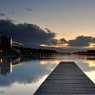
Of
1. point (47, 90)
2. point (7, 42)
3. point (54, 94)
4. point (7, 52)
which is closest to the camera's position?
point (54, 94)

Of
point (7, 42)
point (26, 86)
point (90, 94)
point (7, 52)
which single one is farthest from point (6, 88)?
point (7, 42)

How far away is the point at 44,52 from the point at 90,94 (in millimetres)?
131925

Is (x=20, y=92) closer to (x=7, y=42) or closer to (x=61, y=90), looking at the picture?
(x=61, y=90)

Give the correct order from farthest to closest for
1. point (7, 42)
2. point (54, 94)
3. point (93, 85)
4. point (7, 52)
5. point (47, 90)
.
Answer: point (7, 42)
point (7, 52)
point (93, 85)
point (47, 90)
point (54, 94)

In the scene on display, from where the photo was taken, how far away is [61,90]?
20.5 m

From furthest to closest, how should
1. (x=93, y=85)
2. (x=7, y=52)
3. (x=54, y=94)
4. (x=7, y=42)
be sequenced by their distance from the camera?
(x=7, y=42)
(x=7, y=52)
(x=93, y=85)
(x=54, y=94)

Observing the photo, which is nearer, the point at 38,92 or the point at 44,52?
the point at 38,92

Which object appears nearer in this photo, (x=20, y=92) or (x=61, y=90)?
(x=20, y=92)

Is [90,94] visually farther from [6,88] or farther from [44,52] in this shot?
[44,52]

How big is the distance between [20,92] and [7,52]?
106295 mm

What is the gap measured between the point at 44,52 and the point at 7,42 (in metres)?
15.4

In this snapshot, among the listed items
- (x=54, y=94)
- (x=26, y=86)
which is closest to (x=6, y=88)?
(x=26, y=86)

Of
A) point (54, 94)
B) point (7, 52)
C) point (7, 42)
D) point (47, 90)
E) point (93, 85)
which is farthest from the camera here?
point (7, 42)

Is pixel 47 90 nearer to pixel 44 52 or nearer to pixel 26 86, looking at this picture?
pixel 26 86
